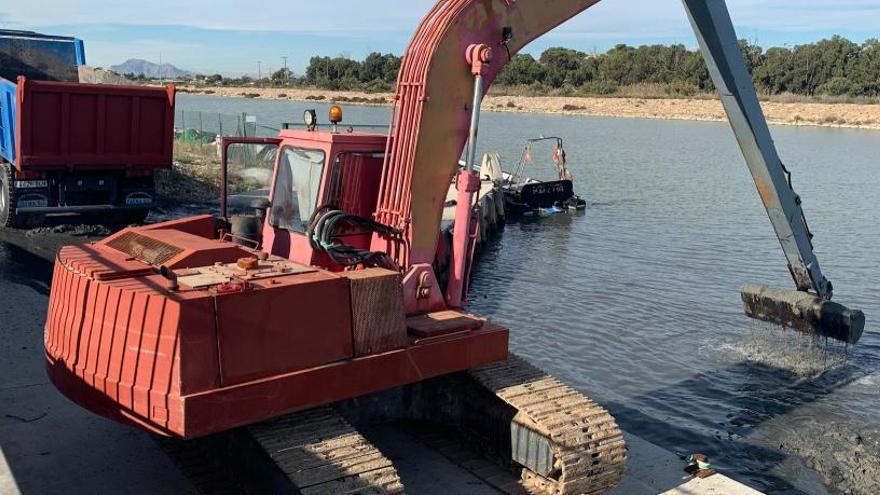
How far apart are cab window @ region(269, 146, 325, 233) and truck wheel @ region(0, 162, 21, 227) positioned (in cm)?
1035

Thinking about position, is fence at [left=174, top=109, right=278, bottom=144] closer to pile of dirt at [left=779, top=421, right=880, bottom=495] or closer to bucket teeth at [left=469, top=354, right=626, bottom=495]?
pile of dirt at [left=779, top=421, right=880, bottom=495]

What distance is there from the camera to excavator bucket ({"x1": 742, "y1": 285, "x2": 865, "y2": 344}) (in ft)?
36.6

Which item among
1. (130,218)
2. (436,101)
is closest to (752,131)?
(436,101)

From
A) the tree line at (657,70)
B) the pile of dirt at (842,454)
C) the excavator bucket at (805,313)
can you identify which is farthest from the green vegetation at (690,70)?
the pile of dirt at (842,454)

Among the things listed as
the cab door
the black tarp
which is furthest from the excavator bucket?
the black tarp

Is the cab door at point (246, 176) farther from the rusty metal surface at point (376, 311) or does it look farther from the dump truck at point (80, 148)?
the rusty metal surface at point (376, 311)

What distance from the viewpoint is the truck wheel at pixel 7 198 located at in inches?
608

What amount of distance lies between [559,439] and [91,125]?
12.5 m

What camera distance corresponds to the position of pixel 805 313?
11586mm

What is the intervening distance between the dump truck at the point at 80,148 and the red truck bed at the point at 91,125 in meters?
0.02

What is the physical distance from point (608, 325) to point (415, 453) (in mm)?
6634

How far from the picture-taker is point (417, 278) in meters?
6.75

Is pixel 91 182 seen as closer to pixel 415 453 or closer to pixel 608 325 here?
pixel 608 325

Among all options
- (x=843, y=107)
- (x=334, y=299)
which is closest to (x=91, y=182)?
(x=334, y=299)
